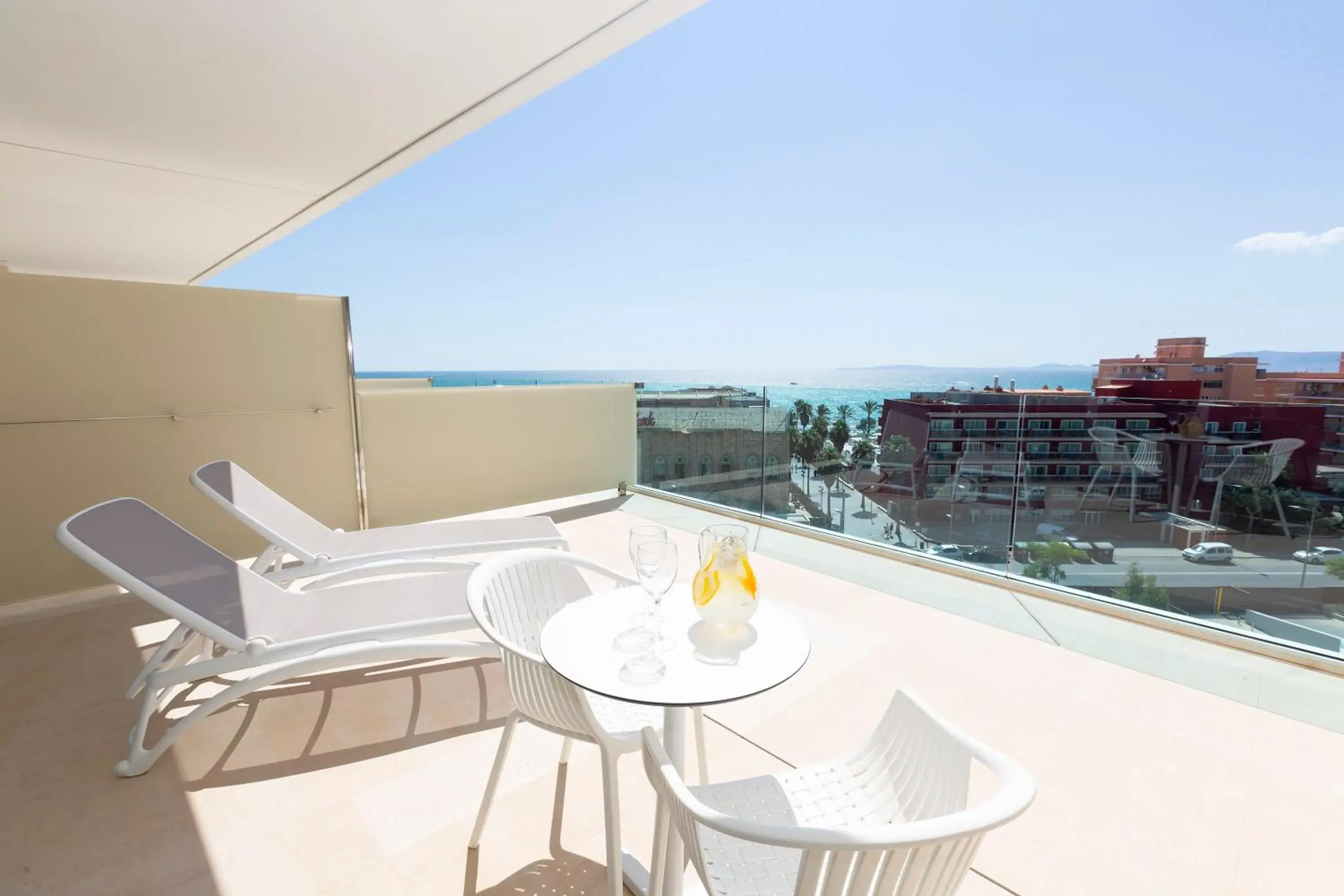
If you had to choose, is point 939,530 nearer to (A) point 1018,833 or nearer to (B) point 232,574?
(A) point 1018,833

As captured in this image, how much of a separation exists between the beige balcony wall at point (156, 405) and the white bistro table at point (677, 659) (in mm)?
3755

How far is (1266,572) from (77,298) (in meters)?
6.23

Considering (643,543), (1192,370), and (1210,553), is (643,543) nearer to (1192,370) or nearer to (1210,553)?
(1210,553)

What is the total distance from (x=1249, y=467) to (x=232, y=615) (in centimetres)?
415

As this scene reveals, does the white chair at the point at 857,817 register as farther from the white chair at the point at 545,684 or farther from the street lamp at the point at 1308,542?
the street lamp at the point at 1308,542

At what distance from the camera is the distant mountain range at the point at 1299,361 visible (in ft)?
8.07

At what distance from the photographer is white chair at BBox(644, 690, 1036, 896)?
2.46 feet

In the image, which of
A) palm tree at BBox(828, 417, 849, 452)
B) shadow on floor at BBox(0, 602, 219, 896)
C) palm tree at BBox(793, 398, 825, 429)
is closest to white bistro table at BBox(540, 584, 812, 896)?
shadow on floor at BBox(0, 602, 219, 896)

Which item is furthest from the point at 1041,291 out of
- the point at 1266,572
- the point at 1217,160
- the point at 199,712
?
the point at 199,712

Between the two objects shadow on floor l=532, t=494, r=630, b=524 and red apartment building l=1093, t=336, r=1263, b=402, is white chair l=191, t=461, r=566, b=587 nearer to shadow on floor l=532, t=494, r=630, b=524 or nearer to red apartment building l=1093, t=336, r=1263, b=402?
shadow on floor l=532, t=494, r=630, b=524

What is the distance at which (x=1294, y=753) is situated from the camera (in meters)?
1.97

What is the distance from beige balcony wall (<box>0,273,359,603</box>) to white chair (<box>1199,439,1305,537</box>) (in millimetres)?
5244

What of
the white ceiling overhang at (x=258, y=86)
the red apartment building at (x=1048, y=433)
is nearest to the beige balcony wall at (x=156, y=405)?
the white ceiling overhang at (x=258, y=86)

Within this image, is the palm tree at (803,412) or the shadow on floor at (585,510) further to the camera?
A: the shadow on floor at (585,510)
